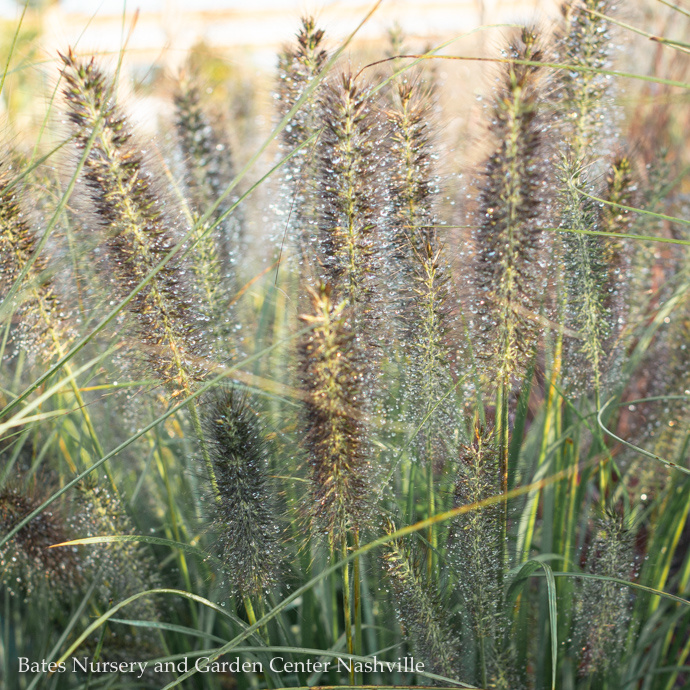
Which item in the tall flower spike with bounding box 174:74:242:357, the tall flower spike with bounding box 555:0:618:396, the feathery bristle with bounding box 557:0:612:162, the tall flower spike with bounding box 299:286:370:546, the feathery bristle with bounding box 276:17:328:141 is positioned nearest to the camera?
the tall flower spike with bounding box 299:286:370:546

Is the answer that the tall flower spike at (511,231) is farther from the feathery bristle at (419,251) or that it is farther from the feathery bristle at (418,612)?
the feathery bristle at (418,612)

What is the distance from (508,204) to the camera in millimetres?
1045

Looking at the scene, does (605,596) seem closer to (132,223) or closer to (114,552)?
(114,552)

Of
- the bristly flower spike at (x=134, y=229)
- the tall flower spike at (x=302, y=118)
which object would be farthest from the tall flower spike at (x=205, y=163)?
the bristly flower spike at (x=134, y=229)

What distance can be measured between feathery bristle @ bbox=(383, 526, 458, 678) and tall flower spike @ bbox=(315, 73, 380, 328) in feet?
1.46

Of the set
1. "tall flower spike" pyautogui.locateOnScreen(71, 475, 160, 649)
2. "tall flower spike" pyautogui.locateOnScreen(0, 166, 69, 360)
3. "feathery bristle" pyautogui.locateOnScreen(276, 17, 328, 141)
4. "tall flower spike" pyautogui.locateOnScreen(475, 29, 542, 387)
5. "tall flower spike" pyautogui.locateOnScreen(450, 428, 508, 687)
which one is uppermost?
"feathery bristle" pyautogui.locateOnScreen(276, 17, 328, 141)

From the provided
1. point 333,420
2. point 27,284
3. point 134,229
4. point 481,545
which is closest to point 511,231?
point 333,420

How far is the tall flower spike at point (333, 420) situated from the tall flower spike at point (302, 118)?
46cm

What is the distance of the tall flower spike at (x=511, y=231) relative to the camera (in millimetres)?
1002

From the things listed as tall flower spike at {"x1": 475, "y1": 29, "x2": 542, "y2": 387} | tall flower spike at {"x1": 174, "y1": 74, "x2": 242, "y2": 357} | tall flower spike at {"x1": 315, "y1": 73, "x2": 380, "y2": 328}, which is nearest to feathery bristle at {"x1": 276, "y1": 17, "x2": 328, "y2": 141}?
tall flower spike at {"x1": 315, "y1": 73, "x2": 380, "y2": 328}

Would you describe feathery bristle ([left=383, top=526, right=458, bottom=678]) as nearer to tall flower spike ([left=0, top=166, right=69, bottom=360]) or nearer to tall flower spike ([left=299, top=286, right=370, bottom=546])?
tall flower spike ([left=299, top=286, right=370, bottom=546])

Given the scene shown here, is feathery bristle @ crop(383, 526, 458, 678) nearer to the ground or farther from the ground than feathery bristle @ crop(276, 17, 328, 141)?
nearer to the ground

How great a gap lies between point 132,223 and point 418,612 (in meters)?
0.90

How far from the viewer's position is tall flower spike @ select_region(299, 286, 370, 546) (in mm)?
936
